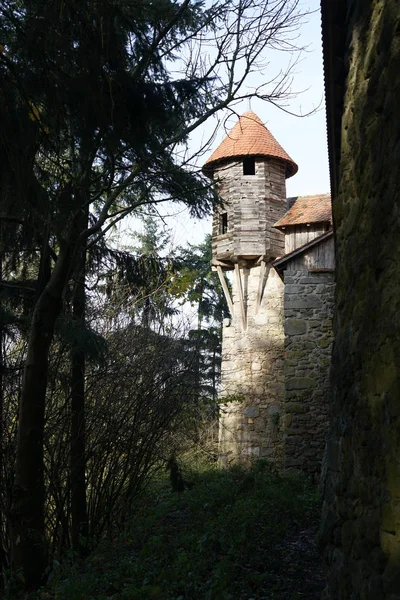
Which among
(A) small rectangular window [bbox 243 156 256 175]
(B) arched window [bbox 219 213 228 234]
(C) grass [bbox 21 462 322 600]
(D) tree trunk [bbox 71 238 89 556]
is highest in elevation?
(A) small rectangular window [bbox 243 156 256 175]

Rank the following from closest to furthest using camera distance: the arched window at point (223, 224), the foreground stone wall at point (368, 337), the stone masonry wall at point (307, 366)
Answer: the foreground stone wall at point (368, 337)
the stone masonry wall at point (307, 366)
the arched window at point (223, 224)

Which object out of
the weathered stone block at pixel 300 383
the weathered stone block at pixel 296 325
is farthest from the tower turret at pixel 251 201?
the weathered stone block at pixel 300 383

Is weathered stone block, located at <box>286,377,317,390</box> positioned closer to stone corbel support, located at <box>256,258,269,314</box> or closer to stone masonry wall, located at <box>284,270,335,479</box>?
stone masonry wall, located at <box>284,270,335,479</box>

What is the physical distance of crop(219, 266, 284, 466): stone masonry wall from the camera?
16.8 meters

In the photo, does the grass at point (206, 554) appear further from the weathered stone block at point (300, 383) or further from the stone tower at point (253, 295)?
the stone tower at point (253, 295)

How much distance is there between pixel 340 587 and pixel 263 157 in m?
16.5

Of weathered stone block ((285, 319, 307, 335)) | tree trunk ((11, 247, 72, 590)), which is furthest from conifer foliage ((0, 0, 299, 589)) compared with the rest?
weathered stone block ((285, 319, 307, 335))

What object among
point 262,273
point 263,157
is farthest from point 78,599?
point 263,157

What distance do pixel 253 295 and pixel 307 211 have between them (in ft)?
9.58

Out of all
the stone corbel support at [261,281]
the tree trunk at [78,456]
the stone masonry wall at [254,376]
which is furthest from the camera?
the stone corbel support at [261,281]

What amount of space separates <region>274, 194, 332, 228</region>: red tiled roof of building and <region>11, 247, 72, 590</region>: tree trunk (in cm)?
1163

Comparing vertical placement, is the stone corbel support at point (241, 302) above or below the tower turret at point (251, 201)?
below

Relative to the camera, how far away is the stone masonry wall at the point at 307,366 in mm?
12750

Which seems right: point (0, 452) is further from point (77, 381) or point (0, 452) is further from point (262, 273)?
point (262, 273)
